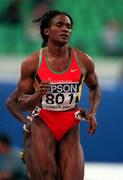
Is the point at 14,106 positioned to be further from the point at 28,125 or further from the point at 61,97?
the point at 61,97

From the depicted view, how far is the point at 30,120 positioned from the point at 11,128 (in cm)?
394

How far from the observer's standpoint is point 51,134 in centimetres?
557

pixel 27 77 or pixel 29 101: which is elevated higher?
pixel 27 77

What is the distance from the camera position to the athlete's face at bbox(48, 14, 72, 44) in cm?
542

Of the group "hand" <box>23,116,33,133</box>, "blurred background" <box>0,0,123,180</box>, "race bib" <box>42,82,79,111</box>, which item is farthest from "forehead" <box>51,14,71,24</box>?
"blurred background" <box>0,0,123,180</box>

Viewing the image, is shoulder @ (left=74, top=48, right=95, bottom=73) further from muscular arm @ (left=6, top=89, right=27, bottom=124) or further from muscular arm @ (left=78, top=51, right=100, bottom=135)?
muscular arm @ (left=6, top=89, right=27, bottom=124)

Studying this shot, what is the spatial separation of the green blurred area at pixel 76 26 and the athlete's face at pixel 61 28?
640 cm

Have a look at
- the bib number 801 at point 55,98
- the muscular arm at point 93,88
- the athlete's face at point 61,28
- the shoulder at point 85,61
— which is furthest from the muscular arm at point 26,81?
the muscular arm at point 93,88

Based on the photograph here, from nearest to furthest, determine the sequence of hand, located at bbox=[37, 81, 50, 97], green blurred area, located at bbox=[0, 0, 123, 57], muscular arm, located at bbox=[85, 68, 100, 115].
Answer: hand, located at bbox=[37, 81, 50, 97]
muscular arm, located at bbox=[85, 68, 100, 115]
green blurred area, located at bbox=[0, 0, 123, 57]

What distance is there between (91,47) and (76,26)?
685mm

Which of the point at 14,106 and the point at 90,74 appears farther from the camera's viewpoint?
the point at 14,106

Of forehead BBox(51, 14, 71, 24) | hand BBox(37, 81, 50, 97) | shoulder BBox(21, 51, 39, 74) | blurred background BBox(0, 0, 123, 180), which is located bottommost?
blurred background BBox(0, 0, 123, 180)

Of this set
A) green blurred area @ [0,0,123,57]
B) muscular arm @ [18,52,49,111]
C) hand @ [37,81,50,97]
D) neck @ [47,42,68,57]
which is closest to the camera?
hand @ [37,81,50,97]

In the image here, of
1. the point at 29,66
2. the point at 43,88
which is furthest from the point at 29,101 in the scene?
the point at 29,66
